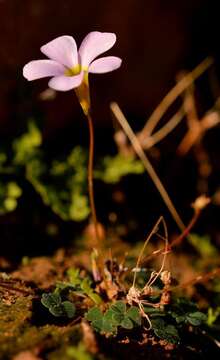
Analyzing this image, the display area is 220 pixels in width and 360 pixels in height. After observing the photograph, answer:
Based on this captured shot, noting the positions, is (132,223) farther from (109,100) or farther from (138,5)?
(138,5)

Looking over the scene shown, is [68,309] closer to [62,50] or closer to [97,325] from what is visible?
[97,325]

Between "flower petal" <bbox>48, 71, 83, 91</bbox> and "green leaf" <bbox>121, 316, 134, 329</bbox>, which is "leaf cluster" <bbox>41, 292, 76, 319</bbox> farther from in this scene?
"flower petal" <bbox>48, 71, 83, 91</bbox>

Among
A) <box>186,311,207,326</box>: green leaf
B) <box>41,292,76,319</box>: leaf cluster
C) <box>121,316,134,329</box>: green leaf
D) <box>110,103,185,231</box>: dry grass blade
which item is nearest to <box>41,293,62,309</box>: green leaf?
<box>41,292,76,319</box>: leaf cluster

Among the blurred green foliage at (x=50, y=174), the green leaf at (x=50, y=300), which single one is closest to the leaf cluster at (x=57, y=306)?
the green leaf at (x=50, y=300)

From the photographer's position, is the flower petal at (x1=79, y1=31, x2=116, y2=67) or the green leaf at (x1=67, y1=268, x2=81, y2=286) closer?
the flower petal at (x1=79, y1=31, x2=116, y2=67)

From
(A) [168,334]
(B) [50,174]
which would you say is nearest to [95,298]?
(A) [168,334]

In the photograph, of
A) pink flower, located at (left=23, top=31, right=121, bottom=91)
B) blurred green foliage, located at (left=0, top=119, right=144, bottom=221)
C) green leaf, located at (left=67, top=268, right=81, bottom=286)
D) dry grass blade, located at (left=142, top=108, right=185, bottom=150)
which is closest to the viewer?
pink flower, located at (left=23, top=31, right=121, bottom=91)

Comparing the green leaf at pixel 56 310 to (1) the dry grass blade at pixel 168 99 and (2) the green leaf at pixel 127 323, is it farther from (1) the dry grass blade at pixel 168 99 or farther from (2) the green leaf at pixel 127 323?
(1) the dry grass blade at pixel 168 99
